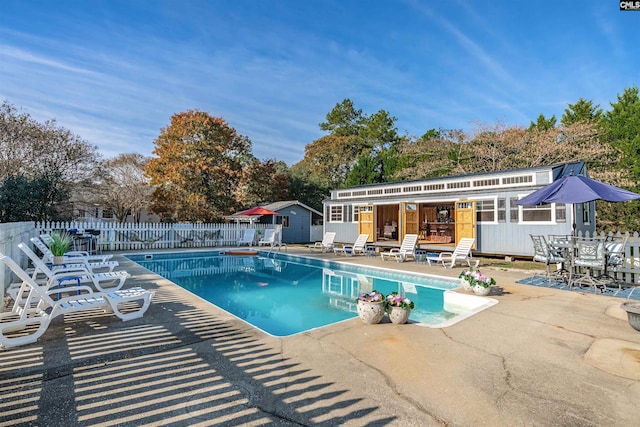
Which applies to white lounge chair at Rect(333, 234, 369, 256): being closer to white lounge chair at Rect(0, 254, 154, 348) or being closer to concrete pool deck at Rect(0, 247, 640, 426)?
concrete pool deck at Rect(0, 247, 640, 426)

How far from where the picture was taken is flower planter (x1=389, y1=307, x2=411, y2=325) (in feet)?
14.3

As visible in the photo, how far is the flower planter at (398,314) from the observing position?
171 inches

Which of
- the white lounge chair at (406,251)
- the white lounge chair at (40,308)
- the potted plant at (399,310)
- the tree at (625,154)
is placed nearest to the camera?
the white lounge chair at (40,308)

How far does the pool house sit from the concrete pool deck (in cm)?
747

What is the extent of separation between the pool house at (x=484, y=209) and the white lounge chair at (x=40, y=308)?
11545 mm

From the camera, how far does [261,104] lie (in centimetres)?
2062

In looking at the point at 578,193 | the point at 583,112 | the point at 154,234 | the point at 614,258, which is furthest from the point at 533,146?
the point at 154,234

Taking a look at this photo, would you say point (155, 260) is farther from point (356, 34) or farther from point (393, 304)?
point (356, 34)

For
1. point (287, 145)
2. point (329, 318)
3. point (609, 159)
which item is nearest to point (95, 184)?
point (287, 145)

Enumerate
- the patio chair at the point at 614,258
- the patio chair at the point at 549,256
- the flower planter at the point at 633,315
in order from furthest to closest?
the patio chair at the point at 549,256 → the patio chair at the point at 614,258 → the flower planter at the point at 633,315

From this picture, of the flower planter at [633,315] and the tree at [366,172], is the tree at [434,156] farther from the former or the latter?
the flower planter at [633,315]

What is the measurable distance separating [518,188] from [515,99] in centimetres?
1373

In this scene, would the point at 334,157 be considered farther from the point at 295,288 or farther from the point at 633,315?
the point at 633,315

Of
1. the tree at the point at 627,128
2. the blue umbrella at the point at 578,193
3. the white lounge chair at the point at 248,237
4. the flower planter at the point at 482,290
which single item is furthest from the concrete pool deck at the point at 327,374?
the tree at the point at 627,128
